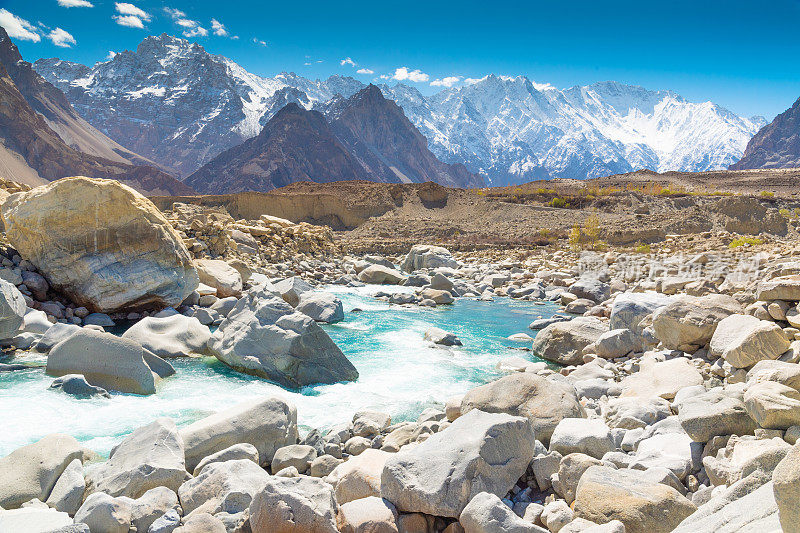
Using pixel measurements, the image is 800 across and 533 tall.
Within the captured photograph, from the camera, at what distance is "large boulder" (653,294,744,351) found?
952 cm

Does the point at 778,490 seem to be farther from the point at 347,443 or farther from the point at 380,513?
the point at 347,443

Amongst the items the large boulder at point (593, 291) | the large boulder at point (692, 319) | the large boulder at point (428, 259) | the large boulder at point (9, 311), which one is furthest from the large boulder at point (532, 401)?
the large boulder at point (428, 259)

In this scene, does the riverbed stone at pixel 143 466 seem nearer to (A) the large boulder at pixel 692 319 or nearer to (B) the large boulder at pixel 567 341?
(A) the large boulder at pixel 692 319

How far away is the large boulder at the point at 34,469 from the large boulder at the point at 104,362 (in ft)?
9.79

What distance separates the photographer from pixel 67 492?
17.5ft

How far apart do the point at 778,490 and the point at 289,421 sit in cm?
595

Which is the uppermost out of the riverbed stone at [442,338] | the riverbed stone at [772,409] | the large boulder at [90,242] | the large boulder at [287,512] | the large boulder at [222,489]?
the large boulder at [90,242]

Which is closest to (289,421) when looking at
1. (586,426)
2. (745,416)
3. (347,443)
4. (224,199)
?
(347,443)

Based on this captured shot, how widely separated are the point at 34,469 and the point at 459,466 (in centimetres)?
471

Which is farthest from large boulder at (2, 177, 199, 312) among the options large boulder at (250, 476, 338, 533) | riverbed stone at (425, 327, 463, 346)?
large boulder at (250, 476, 338, 533)

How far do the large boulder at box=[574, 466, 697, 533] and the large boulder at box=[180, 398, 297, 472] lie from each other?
4.03 m

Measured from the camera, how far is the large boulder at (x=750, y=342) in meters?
7.40

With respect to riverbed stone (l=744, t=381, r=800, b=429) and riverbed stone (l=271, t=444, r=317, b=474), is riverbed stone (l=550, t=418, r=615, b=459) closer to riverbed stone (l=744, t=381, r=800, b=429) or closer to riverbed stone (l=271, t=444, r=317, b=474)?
riverbed stone (l=744, t=381, r=800, b=429)

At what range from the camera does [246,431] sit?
6.72 metres
